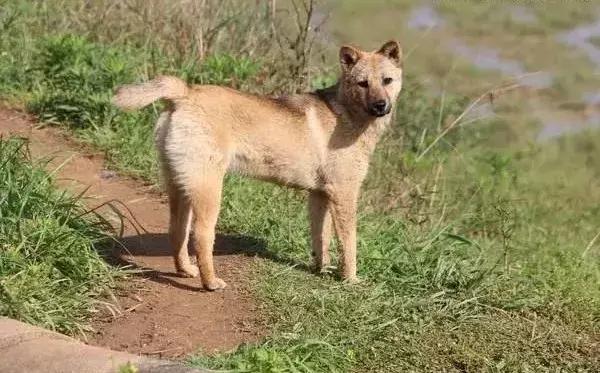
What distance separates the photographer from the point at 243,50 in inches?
382

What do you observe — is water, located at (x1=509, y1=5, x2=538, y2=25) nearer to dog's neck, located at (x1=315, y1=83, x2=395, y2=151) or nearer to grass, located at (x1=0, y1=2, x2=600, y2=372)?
grass, located at (x1=0, y1=2, x2=600, y2=372)

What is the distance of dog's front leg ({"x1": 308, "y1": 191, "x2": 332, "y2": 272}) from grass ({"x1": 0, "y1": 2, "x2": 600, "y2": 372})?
0.51 feet

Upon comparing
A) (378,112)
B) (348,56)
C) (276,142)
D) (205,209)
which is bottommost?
(205,209)

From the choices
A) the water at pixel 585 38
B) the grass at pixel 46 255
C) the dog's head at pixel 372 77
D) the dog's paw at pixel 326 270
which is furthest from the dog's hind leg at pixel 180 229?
the water at pixel 585 38

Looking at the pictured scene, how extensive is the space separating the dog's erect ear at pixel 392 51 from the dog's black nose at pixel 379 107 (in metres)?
0.41

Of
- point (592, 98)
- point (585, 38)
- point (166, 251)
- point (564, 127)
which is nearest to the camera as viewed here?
point (166, 251)

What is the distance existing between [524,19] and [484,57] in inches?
79.2

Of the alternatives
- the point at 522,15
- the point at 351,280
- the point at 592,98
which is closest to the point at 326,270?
the point at 351,280

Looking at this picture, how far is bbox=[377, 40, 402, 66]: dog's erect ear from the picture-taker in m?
6.40

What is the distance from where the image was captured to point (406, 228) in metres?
7.27

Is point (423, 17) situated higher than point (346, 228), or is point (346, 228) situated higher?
point (423, 17)

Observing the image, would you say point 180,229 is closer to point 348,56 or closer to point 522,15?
point 348,56

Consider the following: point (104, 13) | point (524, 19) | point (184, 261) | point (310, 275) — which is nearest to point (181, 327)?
point (184, 261)

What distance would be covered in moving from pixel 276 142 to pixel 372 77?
0.77m
